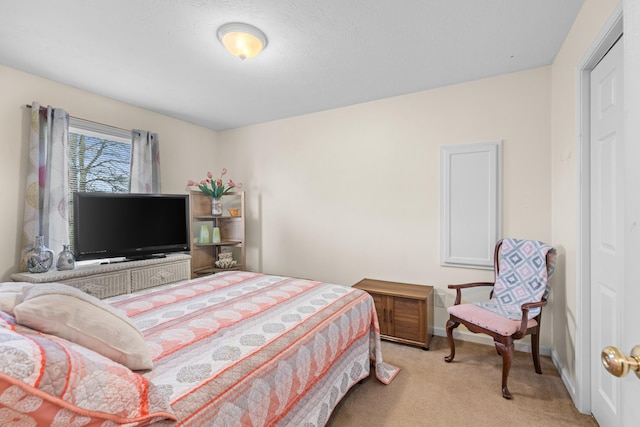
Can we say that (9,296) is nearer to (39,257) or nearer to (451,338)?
(39,257)

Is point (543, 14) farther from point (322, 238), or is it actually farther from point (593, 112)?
point (322, 238)

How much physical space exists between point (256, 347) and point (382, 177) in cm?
257

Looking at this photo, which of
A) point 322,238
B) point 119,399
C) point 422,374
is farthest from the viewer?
point 322,238

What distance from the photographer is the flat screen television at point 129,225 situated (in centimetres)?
298

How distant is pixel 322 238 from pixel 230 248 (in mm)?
1607

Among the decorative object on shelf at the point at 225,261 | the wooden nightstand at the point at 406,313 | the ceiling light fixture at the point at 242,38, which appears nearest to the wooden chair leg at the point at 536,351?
the wooden nightstand at the point at 406,313

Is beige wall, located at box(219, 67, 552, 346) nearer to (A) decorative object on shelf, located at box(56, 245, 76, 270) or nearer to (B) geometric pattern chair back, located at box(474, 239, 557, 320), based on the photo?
(B) geometric pattern chair back, located at box(474, 239, 557, 320)

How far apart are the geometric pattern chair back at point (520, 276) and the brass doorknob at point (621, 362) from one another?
1950mm

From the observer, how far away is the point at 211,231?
444 centimetres

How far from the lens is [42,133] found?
110 inches

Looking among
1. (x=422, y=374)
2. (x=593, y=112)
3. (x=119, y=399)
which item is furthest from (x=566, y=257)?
(x=119, y=399)

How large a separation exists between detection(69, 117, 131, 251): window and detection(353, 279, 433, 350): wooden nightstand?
10.4ft

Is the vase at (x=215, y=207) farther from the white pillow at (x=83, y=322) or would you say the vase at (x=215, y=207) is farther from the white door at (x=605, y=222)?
the white door at (x=605, y=222)

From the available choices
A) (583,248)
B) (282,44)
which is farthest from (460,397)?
(282,44)
